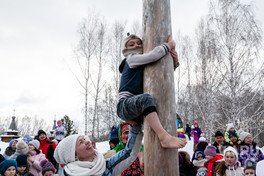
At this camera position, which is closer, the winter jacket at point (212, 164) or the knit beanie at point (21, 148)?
the winter jacket at point (212, 164)

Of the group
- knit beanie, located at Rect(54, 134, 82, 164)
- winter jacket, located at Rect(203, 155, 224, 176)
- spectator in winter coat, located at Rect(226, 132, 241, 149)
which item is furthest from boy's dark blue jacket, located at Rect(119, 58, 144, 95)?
spectator in winter coat, located at Rect(226, 132, 241, 149)

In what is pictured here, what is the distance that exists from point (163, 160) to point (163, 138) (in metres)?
0.18

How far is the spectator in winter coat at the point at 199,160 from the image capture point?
5367mm

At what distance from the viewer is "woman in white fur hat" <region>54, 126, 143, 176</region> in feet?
5.98

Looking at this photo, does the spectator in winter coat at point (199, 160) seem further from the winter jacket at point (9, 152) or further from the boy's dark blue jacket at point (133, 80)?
the winter jacket at point (9, 152)

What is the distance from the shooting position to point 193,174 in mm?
4695

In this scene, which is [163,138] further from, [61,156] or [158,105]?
[61,156]

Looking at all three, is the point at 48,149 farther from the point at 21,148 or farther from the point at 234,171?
the point at 234,171

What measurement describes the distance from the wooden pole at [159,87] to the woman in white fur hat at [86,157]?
0.32 meters

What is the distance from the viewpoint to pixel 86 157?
6.40ft

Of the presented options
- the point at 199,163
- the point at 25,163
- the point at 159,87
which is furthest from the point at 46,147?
the point at 159,87

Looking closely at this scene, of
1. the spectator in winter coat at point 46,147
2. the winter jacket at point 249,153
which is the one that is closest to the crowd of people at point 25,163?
the spectator in winter coat at point 46,147

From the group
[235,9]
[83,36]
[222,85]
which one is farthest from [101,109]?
[235,9]

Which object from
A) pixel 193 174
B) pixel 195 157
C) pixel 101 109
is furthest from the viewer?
pixel 101 109
